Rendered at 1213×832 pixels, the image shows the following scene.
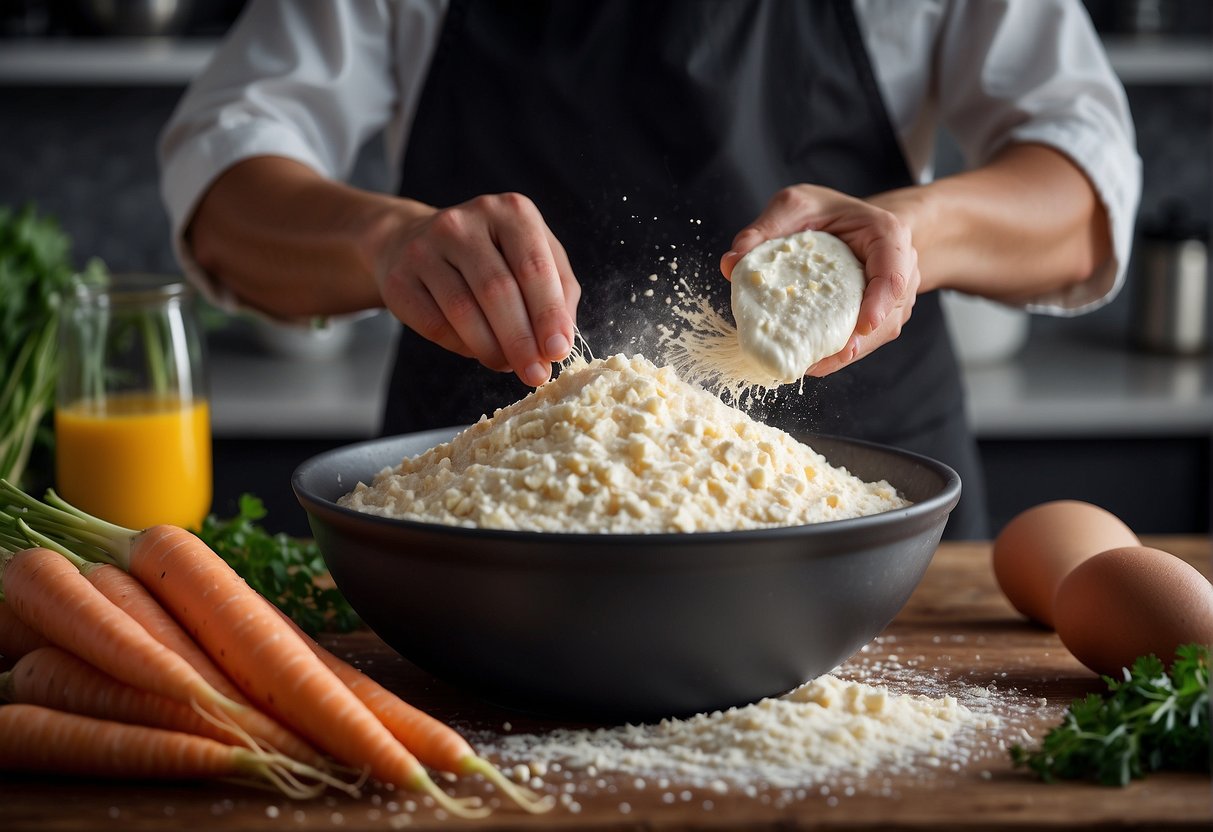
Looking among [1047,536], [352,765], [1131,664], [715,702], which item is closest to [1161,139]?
[1047,536]

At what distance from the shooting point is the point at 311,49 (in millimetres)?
1773

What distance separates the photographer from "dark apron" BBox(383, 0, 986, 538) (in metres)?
1.67

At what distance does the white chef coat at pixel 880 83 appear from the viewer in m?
1.70

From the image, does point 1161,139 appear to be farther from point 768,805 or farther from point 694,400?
point 768,805

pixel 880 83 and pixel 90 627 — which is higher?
pixel 880 83

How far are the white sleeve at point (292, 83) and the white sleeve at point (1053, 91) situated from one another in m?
0.71

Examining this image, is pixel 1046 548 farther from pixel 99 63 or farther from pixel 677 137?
pixel 99 63

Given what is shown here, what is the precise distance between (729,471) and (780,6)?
2.97 feet

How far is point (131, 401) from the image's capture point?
176 cm

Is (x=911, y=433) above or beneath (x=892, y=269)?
beneath

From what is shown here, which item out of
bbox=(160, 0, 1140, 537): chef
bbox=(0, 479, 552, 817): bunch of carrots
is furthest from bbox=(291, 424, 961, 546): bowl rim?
bbox=(160, 0, 1140, 537): chef

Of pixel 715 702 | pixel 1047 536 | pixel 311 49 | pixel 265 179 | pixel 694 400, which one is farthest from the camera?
pixel 311 49

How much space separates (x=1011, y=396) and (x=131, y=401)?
5.39 ft

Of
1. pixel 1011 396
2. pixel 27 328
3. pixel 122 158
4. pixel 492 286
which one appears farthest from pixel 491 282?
pixel 122 158
